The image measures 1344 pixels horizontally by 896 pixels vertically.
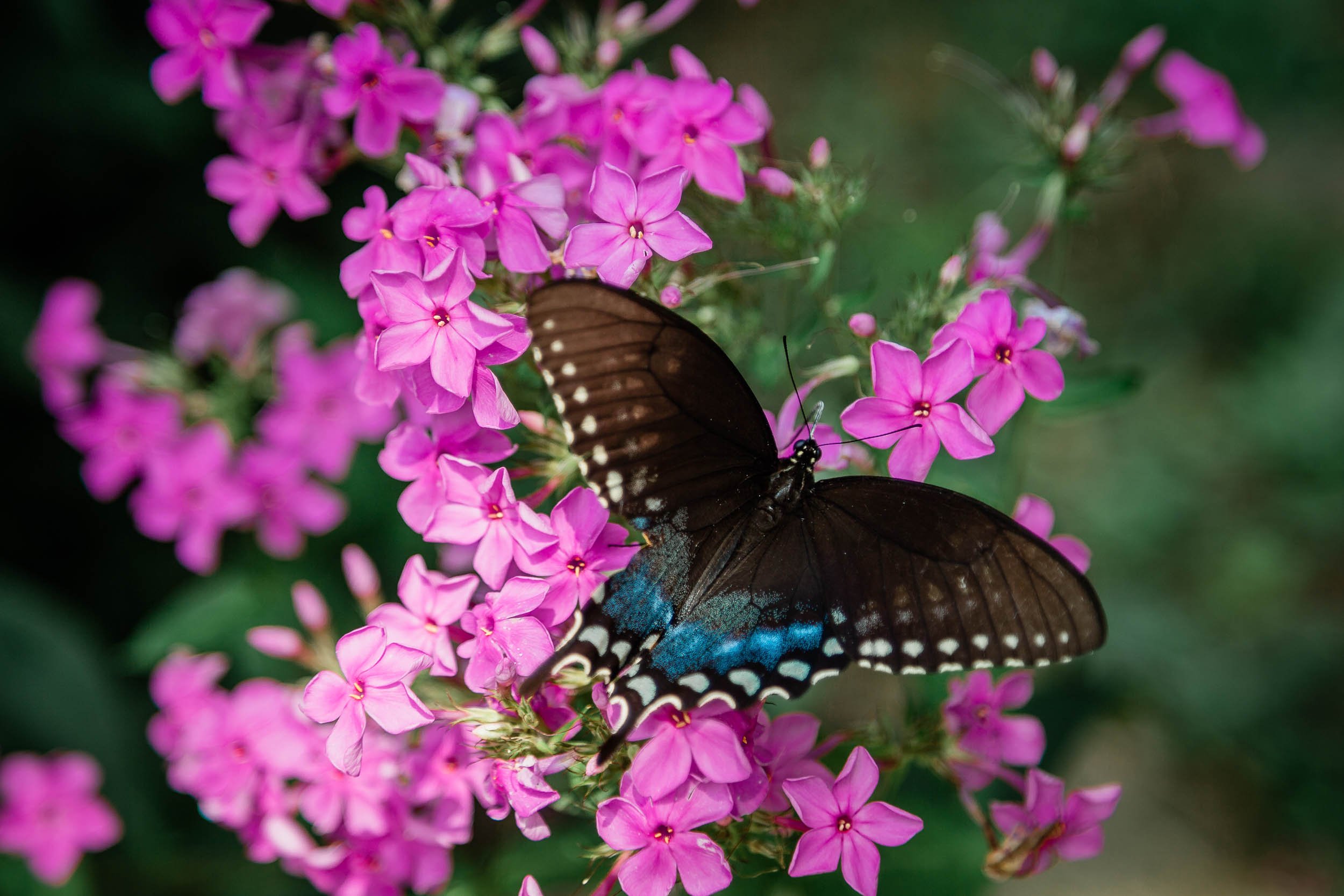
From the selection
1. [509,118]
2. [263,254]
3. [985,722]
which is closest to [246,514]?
[263,254]

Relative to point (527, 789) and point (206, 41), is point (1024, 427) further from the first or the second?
point (206, 41)

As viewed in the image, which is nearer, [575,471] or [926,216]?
[575,471]

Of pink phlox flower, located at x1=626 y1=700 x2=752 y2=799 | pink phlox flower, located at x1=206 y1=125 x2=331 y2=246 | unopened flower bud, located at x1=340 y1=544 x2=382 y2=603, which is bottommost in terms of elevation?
unopened flower bud, located at x1=340 y1=544 x2=382 y2=603

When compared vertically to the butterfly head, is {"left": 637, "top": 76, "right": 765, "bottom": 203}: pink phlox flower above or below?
above

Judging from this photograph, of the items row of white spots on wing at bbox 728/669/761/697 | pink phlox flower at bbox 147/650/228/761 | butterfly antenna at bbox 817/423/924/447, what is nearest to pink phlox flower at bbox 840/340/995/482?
butterfly antenna at bbox 817/423/924/447

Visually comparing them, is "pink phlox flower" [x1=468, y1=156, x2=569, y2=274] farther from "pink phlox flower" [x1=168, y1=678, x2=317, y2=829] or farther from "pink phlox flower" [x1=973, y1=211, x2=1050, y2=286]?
"pink phlox flower" [x1=168, y1=678, x2=317, y2=829]

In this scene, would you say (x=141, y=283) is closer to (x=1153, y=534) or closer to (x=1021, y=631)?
(x=1021, y=631)

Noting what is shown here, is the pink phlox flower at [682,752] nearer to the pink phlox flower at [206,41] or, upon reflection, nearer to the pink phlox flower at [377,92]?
the pink phlox flower at [377,92]
